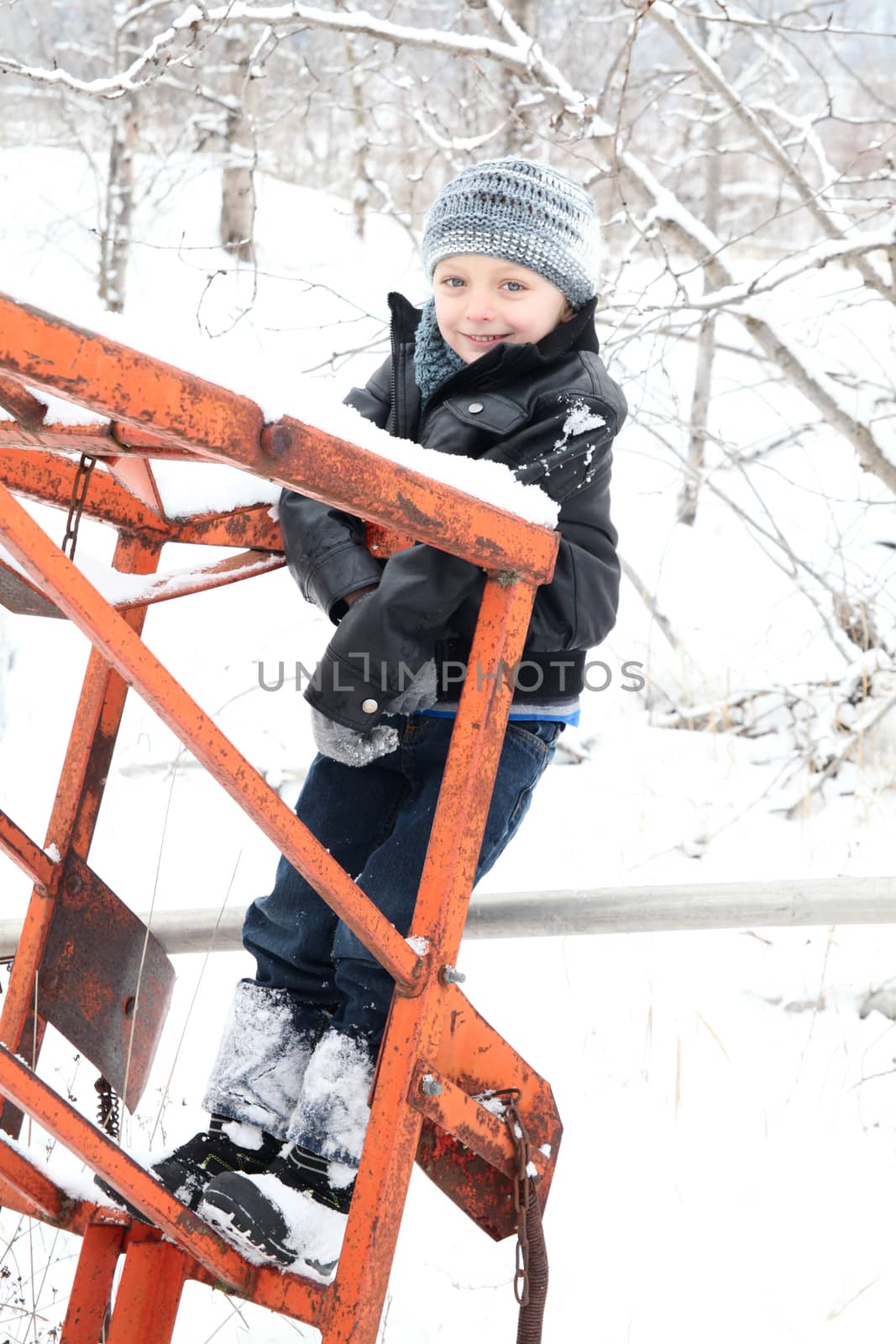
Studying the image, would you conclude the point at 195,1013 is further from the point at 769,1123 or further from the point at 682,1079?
the point at 769,1123

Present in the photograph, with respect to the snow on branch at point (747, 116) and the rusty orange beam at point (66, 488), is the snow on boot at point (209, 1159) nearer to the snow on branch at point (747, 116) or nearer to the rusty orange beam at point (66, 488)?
the rusty orange beam at point (66, 488)

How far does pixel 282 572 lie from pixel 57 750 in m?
2.31

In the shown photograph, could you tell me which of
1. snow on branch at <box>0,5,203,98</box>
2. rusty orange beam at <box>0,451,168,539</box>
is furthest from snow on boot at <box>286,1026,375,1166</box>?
snow on branch at <box>0,5,203,98</box>

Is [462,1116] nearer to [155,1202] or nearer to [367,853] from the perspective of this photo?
[155,1202]

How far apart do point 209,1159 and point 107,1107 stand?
1.24 ft

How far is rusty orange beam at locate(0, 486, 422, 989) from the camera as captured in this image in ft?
3.85

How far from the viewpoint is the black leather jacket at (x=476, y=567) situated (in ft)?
4.82

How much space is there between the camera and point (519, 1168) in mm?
1545

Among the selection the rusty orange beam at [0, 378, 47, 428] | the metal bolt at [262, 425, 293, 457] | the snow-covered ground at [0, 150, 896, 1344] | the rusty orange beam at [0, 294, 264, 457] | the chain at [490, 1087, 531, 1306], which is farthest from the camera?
the snow-covered ground at [0, 150, 896, 1344]

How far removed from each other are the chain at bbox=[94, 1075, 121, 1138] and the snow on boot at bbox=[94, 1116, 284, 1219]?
27 centimetres

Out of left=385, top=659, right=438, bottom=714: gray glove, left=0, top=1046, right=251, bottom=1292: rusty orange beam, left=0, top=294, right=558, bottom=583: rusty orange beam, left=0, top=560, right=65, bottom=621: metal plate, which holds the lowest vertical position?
left=0, top=1046, right=251, bottom=1292: rusty orange beam

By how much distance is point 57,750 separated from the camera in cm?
371

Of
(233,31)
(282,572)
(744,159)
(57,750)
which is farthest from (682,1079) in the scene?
(744,159)

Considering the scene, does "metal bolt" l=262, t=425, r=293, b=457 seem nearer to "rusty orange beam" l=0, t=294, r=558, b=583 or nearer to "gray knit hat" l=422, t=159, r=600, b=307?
"rusty orange beam" l=0, t=294, r=558, b=583
